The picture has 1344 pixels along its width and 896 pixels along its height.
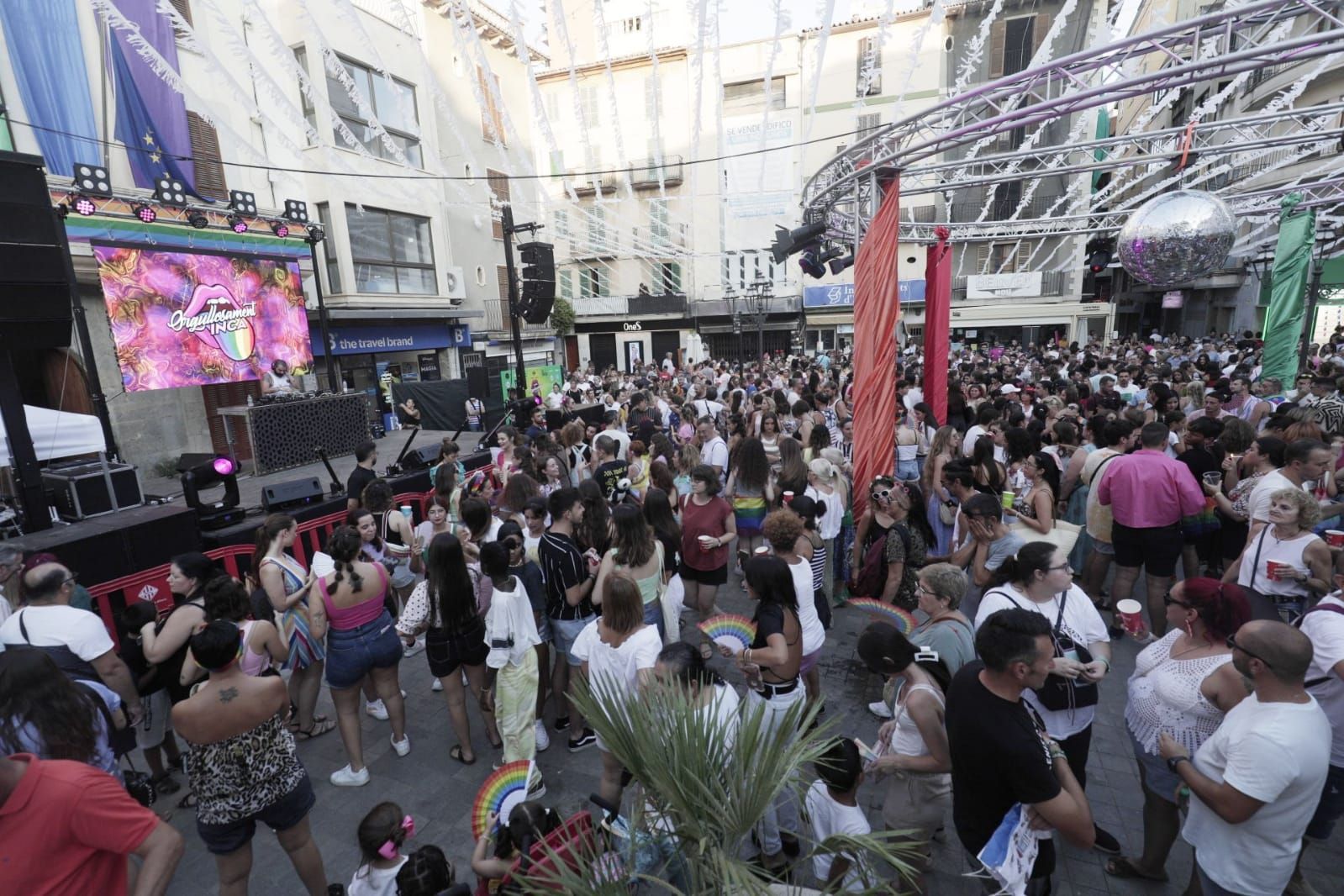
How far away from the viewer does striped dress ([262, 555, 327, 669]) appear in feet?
12.6

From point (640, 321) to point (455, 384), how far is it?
16429 millimetres

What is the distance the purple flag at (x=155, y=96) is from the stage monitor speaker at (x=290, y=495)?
8.19 metres

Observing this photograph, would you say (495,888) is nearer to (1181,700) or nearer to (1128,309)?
(1181,700)

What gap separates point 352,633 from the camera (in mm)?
3504

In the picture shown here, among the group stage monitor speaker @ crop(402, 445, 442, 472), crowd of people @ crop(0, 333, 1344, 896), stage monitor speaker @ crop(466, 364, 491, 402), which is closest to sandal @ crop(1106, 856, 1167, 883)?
crowd of people @ crop(0, 333, 1344, 896)

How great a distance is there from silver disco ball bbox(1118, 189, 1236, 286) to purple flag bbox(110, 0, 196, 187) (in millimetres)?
13889

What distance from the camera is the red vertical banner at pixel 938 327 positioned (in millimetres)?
9578

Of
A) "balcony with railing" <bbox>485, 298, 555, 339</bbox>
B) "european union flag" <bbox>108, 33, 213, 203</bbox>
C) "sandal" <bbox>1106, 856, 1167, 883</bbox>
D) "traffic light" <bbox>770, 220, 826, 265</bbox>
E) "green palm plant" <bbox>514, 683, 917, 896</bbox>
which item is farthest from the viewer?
"balcony with railing" <bbox>485, 298, 555, 339</bbox>

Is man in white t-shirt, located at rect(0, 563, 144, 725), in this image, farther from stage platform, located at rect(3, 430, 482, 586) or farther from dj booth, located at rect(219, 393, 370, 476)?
dj booth, located at rect(219, 393, 370, 476)

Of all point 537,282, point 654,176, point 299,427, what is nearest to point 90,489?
point 299,427

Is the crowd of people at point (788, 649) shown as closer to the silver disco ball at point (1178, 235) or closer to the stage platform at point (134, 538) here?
the stage platform at point (134, 538)

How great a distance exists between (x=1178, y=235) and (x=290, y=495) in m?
8.10

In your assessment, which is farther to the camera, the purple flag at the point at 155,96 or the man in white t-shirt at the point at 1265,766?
the purple flag at the point at 155,96

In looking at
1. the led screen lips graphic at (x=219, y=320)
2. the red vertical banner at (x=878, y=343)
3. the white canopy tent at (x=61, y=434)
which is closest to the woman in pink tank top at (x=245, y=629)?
the white canopy tent at (x=61, y=434)
